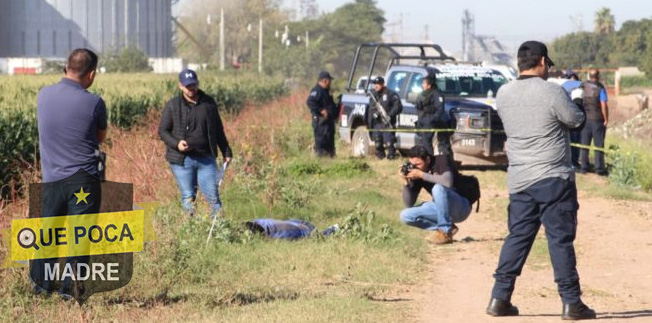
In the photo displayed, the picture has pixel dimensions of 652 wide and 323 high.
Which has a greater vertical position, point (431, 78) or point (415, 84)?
point (431, 78)

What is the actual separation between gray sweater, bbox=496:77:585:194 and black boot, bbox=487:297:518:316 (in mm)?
760

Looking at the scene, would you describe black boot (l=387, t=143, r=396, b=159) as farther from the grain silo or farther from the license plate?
the grain silo

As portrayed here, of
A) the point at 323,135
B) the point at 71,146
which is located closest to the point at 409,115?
the point at 323,135

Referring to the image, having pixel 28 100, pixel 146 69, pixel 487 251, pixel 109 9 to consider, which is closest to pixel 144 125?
pixel 28 100

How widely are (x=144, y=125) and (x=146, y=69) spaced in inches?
2607

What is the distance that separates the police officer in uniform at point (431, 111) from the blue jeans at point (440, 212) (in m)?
7.41

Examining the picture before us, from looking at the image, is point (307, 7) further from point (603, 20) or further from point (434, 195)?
point (434, 195)

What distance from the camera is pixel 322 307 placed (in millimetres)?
8875

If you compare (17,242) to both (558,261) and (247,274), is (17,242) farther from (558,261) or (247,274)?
(558,261)

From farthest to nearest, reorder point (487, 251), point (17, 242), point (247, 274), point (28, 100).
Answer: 1. point (28, 100)
2. point (487, 251)
3. point (247, 274)
4. point (17, 242)

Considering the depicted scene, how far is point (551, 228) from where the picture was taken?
27.8 ft

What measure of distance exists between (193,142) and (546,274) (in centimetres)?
350

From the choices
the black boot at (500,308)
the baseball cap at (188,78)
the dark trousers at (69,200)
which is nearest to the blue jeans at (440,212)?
the baseball cap at (188,78)

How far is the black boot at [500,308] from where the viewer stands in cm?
868
